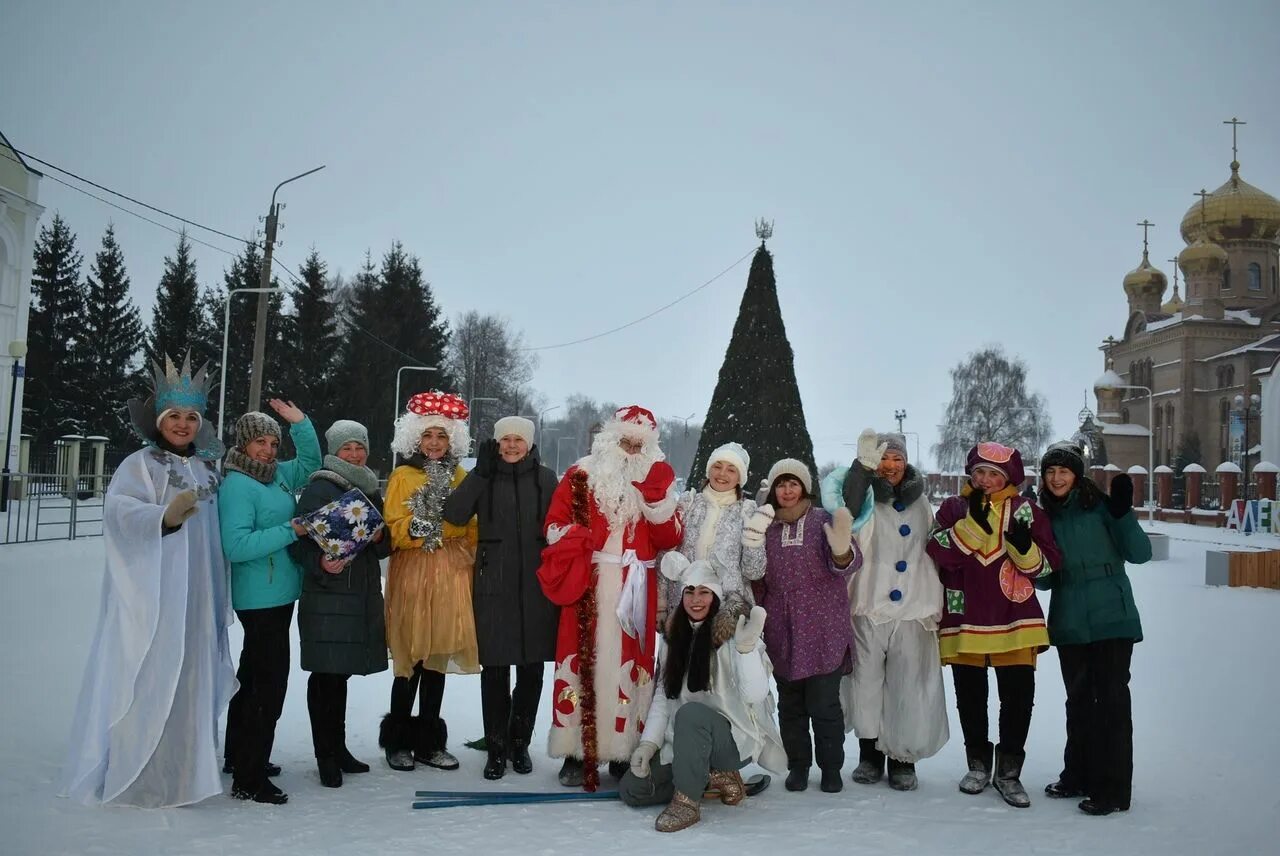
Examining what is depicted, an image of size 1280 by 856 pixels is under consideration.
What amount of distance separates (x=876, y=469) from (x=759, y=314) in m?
8.86

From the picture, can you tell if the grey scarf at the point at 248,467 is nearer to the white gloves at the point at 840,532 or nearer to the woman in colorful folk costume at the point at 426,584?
the woman in colorful folk costume at the point at 426,584

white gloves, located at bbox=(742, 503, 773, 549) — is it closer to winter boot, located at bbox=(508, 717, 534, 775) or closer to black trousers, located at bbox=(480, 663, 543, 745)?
black trousers, located at bbox=(480, 663, 543, 745)

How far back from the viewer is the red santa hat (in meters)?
5.53

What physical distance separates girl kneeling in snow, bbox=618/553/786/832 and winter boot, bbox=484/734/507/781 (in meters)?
0.78

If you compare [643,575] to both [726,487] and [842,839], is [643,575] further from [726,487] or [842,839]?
[842,839]

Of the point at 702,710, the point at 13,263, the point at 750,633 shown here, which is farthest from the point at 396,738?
the point at 13,263

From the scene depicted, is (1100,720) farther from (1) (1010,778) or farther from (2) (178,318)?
(2) (178,318)

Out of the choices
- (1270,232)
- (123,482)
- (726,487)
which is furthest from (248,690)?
(1270,232)

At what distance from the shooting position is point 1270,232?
61.0m

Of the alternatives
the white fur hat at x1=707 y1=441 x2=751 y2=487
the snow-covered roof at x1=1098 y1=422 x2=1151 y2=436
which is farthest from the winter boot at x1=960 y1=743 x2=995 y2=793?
the snow-covered roof at x1=1098 y1=422 x2=1151 y2=436

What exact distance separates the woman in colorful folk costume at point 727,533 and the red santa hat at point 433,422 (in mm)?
1399

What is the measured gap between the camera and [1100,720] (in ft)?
16.4

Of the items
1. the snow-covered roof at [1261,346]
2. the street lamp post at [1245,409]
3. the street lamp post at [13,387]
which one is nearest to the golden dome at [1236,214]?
the snow-covered roof at [1261,346]

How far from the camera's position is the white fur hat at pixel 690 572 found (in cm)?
503
